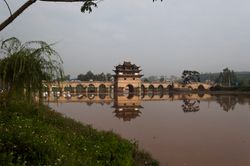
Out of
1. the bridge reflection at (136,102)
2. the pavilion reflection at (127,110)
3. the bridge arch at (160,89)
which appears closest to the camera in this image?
the pavilion reflection at (127,110)

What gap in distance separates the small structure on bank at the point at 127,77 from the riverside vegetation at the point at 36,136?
55390mm

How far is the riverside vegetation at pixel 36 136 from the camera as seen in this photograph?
194 inches

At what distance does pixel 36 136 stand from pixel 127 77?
2382 inches

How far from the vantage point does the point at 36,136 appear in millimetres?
5660

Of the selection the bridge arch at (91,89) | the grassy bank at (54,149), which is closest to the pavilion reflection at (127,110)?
the grassy bank at (54,149)

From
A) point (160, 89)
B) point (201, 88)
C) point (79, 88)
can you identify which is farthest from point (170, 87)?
point (79, 88)

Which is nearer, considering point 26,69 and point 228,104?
point 26,69

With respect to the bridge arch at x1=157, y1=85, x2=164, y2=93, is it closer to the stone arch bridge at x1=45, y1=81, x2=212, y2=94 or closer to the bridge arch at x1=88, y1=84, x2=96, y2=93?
the stone arch bridge at x1=45, y1=81, x2=212, y2=94

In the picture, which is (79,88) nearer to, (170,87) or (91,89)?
(91,89)

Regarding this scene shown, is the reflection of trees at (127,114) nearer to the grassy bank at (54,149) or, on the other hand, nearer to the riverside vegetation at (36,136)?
the riverside vegetation at (36,136)

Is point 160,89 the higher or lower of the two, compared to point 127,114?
higher

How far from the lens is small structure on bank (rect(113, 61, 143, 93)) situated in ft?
217

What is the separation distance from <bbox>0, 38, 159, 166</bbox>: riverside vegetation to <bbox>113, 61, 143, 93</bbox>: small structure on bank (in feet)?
182

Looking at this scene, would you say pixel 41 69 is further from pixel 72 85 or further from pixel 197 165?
pixel 72 85
